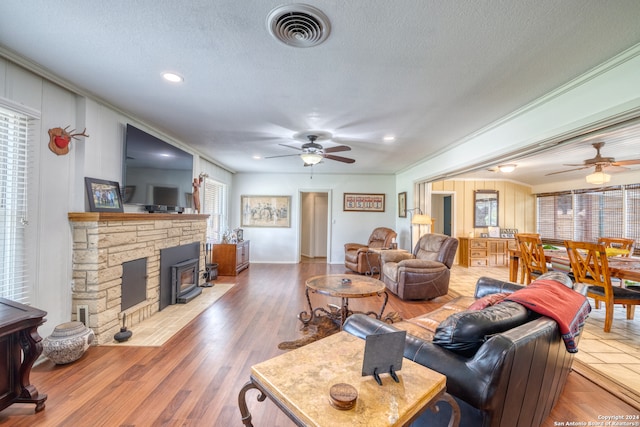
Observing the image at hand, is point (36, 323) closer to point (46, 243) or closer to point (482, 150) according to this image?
point (46, 243)

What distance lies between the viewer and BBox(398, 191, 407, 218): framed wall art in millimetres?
6037

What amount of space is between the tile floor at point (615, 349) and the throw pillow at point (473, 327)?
1596mm

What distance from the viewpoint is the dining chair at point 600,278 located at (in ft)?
9.18

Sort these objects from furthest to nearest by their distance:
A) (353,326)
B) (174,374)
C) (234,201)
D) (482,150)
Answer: (234,201)
(482,150)
(174,374)
(353,326)

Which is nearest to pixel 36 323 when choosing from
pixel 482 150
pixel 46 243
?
pixel 46 243

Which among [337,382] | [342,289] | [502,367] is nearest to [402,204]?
Answer: [342,289]

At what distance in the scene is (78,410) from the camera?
167 centimetres

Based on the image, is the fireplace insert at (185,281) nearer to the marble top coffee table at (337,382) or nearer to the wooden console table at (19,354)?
Result: the wooden console table at (19,354)

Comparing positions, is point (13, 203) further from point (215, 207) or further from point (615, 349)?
point (615, 349)

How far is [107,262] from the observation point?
253 cm

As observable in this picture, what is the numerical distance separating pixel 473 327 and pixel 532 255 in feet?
12.0

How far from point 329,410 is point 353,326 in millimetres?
779

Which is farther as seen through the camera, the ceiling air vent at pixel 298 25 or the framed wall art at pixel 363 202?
the framed wall art at pixel 363 202

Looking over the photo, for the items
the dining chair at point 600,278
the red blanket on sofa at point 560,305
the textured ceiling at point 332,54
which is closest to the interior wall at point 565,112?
the textured ceiling at point 332,54
